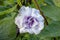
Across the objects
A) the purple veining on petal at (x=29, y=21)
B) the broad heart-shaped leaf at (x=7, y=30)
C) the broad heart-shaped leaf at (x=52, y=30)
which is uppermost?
the purple veining on petal at (x=29, y=21)

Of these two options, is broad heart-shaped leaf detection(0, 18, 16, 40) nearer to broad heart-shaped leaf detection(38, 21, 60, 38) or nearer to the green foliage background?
the green foliage background

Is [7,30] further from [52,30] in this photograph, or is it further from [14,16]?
[52,30]

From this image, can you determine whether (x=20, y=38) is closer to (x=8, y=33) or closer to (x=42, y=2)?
(x=8, y=33)

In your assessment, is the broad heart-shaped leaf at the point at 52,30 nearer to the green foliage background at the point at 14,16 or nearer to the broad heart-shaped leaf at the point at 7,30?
the green foliage background at the point at 14,16

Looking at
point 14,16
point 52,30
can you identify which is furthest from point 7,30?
point 52,30

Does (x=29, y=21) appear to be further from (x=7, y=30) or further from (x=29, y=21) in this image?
(x=7, y=30)

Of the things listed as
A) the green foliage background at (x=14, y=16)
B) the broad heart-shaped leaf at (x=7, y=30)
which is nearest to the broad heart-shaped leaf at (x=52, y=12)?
the green foliage background at (x=14, y=16)
